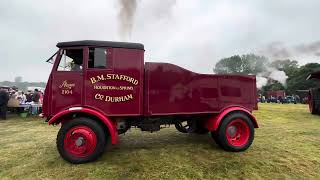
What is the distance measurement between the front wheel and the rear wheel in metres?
2.87

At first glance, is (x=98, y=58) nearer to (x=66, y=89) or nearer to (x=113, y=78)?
(x=113, y=78)

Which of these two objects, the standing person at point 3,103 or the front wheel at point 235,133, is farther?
the standing person at point 3,103

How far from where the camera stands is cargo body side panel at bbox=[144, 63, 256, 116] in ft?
23.6

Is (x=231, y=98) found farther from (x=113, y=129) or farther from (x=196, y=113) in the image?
(x=113, y=129)

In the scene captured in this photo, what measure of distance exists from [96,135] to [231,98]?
348 centimetres

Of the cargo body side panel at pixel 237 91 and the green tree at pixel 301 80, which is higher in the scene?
the green tree at pixel 301 80

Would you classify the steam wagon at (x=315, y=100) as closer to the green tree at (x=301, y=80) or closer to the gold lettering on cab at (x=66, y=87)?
the gold lettering on cab at (x=66, y=87)

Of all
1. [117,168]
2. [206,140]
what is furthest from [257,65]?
[117,168]

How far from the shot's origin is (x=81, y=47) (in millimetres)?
6938

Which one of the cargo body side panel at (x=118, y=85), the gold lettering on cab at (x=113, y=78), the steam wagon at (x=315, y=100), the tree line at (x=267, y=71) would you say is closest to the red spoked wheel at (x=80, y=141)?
the cargo body side panel at (x=118, y=85)

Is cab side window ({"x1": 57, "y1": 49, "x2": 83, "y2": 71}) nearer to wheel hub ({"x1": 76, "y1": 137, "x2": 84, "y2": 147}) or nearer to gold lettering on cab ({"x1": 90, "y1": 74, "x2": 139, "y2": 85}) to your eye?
gold lettering on cab ({"x1": 90, "y1": 74, "x2": 139, "y2": 85})

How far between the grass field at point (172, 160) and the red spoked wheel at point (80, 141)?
0.31 meters

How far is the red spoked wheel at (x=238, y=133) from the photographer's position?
25.2 feet

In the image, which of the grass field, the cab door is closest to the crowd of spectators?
the grass field
